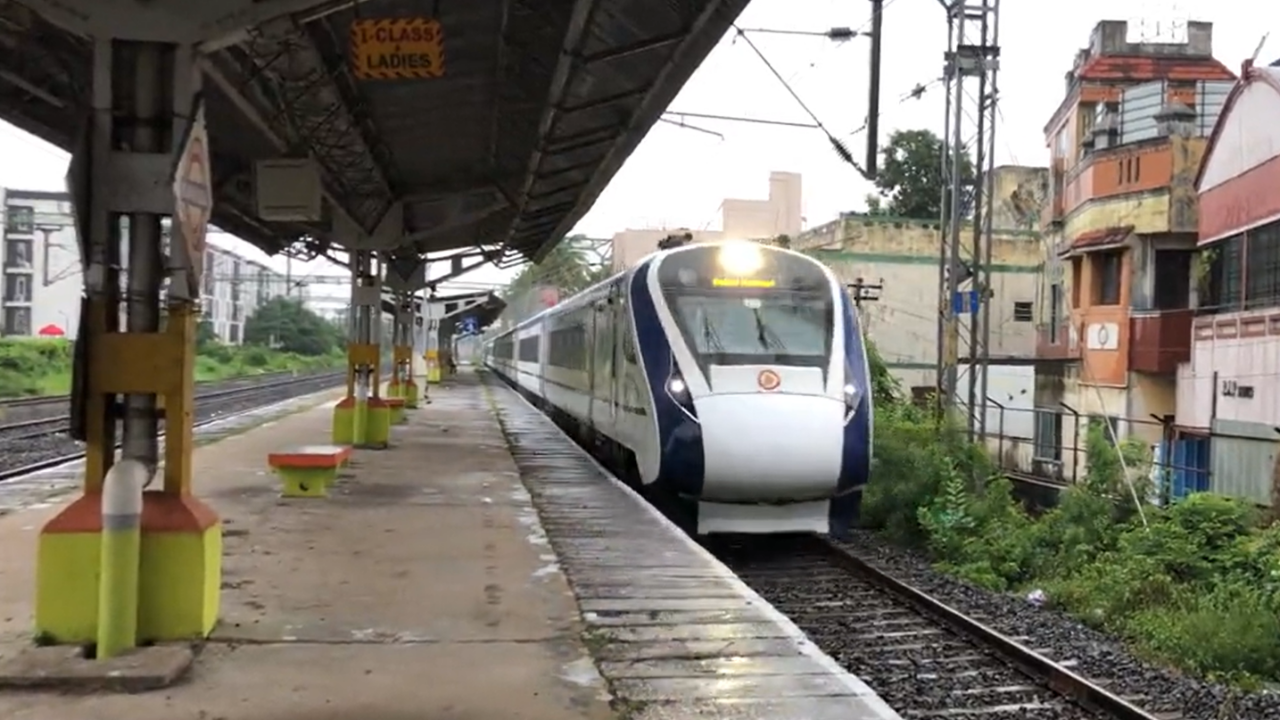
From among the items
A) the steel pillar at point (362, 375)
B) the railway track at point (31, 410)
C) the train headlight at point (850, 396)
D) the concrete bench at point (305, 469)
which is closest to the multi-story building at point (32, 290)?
the railway track at point (31, 410)

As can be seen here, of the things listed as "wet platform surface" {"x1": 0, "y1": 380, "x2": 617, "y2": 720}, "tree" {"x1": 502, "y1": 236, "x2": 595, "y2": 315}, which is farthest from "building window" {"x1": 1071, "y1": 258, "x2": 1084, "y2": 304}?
"tree" {"x1": 502, "y1": 236, "x2": 595, "y2": 315}

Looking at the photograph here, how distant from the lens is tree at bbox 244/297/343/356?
7769cm

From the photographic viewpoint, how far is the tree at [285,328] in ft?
255

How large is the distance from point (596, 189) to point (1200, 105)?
45.3ft

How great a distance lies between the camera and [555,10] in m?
9.20

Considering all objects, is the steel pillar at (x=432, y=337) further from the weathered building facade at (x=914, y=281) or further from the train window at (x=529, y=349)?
the weathered building facade at (x=914, y=281)

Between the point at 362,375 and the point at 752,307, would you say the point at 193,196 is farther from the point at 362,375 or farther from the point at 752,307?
the point at 362,375

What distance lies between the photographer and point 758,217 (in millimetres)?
53688

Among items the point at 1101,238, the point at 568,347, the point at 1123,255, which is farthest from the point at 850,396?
the point at 1123,255

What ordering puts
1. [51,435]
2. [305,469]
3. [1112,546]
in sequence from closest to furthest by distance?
[305,469], [1112,546], [51,435]

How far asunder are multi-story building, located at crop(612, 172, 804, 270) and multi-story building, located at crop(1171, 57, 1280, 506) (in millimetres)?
32624

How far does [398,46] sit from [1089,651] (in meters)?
6.47

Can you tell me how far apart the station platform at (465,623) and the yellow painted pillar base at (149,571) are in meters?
0.22

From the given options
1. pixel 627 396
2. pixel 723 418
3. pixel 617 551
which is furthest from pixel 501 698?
pixel 627 396
